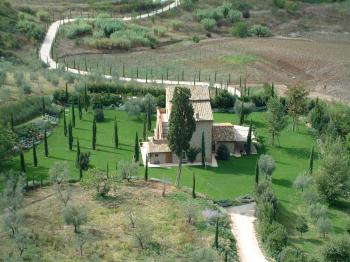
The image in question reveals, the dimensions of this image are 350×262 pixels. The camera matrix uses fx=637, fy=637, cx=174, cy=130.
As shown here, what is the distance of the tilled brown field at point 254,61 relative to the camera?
104m

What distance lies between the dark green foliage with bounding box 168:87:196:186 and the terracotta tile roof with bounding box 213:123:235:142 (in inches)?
273

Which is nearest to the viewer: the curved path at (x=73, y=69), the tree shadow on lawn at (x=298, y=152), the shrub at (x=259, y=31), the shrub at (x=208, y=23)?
the tree shadow on lawn at (x=298, y=152)

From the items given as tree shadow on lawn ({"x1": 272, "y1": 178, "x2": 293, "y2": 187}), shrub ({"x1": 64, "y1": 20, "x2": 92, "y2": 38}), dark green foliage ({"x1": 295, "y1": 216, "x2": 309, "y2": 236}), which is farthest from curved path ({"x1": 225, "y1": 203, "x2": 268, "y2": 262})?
shrub ({"x1": 64, "y1": 20, "x2": 92, "y2": 38})

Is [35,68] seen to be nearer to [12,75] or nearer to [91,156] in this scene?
[12,75]

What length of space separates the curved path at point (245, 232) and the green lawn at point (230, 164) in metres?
2.60

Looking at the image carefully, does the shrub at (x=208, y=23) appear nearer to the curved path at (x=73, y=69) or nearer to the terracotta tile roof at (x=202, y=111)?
the curved path at (x=73, y=69)

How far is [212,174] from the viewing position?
68.0 m

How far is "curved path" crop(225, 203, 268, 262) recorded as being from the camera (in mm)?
52216

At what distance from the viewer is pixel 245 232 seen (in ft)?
185

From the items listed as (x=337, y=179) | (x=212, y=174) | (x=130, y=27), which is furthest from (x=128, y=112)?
(x=130, y=27)

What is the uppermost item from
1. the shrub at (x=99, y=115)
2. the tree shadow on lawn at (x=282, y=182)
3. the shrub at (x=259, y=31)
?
the shrub at (x=259, y=31)

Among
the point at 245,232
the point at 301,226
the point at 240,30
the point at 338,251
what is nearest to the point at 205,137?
the point at 245,232

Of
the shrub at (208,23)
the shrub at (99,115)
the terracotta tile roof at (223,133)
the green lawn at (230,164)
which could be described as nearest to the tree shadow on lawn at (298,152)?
the green lawn at (230,164)

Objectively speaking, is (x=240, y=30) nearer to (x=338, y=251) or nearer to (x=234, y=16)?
(x=234, y=16)
